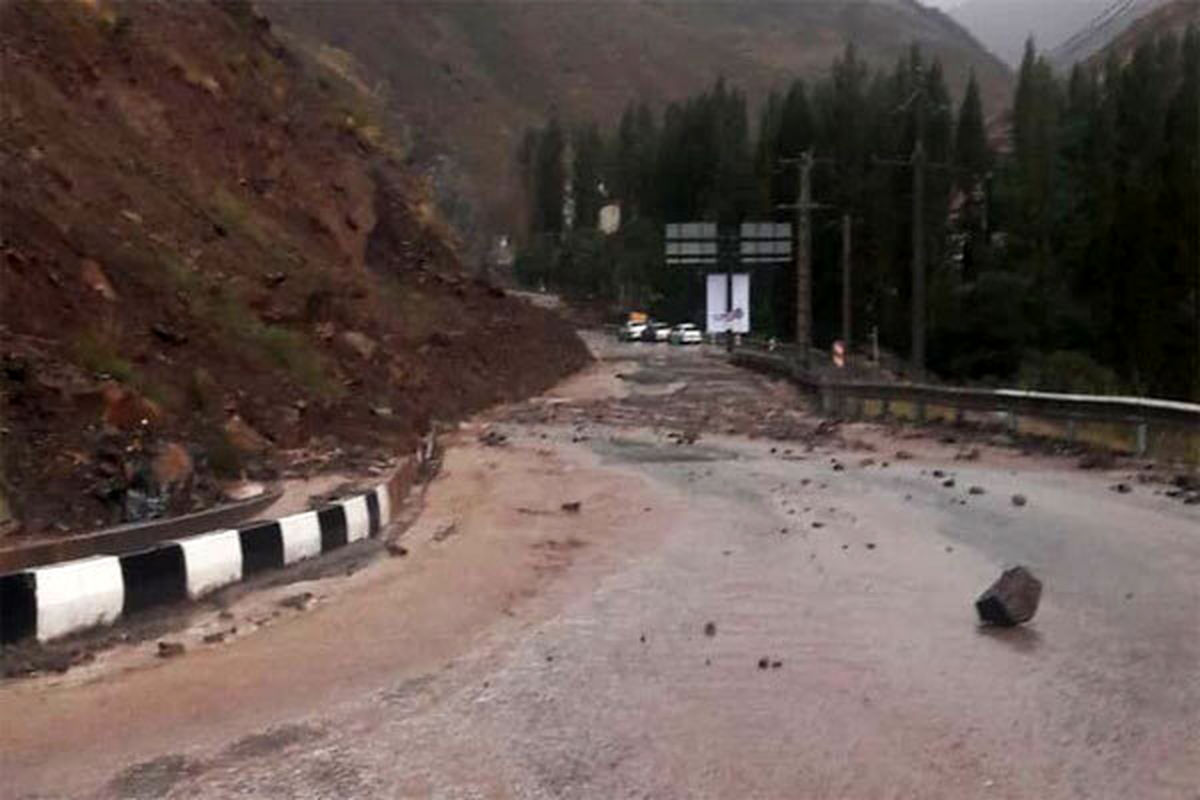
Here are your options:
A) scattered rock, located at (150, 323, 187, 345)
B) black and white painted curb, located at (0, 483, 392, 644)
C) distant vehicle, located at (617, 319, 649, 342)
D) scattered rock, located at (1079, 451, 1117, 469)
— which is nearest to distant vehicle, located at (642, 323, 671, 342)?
distant vehicle, located at (617, 319, 649, 342)

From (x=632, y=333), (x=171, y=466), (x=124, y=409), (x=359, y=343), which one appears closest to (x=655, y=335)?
(x=632, y=333)

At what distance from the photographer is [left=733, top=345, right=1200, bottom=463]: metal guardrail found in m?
21.0

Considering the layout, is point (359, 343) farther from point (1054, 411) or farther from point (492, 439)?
point (1054, 411)

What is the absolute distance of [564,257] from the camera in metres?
149

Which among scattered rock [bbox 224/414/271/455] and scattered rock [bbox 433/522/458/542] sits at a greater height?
scattered rock [bbox 224/414/271/455]

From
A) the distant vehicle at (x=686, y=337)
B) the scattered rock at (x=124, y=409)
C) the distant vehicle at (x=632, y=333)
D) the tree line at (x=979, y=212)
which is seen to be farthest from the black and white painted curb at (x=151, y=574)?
the distant vehicle at (x=632, y=333)

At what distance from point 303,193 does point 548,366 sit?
1883 centimetres

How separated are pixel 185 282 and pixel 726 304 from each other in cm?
6944

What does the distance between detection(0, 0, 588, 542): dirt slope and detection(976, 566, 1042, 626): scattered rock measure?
6.17 metres

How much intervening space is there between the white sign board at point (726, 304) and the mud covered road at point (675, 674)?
72481 mm

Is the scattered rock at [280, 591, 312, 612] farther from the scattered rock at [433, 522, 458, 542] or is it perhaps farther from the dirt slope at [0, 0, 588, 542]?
the scattered rock at [433, 522, 458, 542]

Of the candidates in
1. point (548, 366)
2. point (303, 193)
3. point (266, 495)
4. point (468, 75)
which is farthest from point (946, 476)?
point (468, 75)

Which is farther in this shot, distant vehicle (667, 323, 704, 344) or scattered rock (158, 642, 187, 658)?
distant vehicle (667, 323, 704, 344)

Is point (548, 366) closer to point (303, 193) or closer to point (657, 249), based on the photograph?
point (303, 193)
